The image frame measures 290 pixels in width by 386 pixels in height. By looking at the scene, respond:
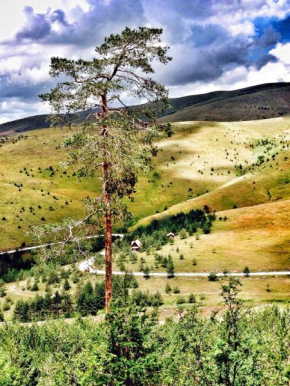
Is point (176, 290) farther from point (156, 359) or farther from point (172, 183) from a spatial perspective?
point (172, 183)

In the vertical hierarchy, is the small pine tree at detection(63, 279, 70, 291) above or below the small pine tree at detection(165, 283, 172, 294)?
below

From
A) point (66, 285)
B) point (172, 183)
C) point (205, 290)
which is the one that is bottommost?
point (66, 285)

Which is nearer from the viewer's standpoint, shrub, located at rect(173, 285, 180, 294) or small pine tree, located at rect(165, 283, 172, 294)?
shrub, located at rect(173, 285, 180, 294)

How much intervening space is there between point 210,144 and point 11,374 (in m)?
186

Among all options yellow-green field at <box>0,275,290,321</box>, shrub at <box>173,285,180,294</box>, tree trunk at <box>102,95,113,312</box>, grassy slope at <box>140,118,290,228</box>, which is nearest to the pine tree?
tree trunk at <box>102,95,113,312</box>

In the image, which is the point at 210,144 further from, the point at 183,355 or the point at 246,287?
the point at 183,355

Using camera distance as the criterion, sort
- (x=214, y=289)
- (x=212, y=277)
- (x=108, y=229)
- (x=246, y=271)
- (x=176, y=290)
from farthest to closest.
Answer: (x=246, y=271) < (x=212, y=277) < (x=176, y=290) < (x=214, y=289) < (x=108, y=229)

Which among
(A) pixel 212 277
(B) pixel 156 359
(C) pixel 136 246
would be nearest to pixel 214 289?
(A) pixel 212 277

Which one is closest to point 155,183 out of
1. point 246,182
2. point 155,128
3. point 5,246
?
point 246,182

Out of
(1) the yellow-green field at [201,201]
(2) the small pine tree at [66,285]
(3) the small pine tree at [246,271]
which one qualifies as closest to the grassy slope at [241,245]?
(1) the yellow-green field at [201,201]

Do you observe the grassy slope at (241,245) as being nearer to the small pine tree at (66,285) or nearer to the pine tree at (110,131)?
the small pine tree at (66,285)

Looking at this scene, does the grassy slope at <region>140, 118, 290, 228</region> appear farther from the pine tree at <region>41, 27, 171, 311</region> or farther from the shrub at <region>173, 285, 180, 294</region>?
the pine tree at <region>41, 27, 171, 311</region>

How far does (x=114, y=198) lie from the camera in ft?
76.0

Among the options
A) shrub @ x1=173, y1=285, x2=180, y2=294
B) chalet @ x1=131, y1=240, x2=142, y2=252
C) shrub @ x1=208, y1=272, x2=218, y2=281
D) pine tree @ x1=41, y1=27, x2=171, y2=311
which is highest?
pine tree @ x1=41, y1=27, x2=171, y2=311
